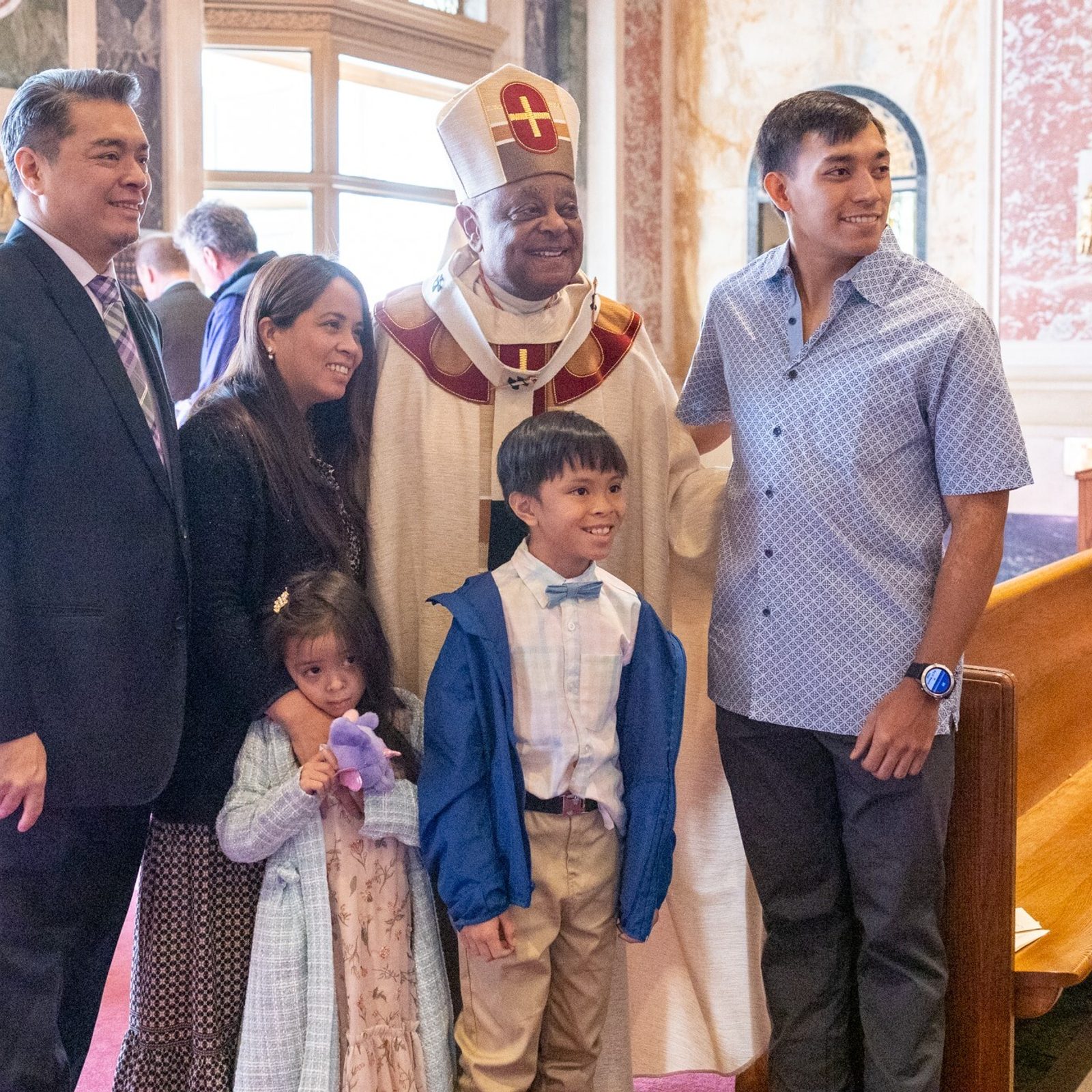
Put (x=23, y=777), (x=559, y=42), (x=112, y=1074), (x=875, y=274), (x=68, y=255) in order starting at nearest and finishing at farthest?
1. (x=23, y=777)
2. (x=68, y=255)
3. (x=875, y=274)
4. (x=112, y=1074)
5. (x=559, y=42)

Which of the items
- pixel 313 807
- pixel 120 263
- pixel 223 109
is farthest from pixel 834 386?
pixel 223 109

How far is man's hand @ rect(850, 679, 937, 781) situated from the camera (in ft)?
6.75

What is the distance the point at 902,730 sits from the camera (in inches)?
80.9

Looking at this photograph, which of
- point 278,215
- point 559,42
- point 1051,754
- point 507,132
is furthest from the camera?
point 559,42

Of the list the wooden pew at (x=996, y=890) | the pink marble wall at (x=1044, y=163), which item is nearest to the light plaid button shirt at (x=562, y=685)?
the wooden pew at (x=996, y=890)

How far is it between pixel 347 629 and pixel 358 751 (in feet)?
0.68

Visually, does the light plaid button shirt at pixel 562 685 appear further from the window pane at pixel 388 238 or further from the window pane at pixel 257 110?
the window pane at pixel 388 238

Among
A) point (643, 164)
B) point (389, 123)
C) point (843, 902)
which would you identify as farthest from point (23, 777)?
point (643, 164)

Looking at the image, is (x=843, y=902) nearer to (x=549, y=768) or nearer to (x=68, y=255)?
(x=549, y=768)

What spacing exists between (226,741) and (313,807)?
0.21 meters

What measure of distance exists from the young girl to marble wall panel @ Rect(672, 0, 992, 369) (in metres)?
6.86

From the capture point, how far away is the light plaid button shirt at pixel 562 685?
6.95 feet

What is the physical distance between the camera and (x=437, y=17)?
7.43 metres

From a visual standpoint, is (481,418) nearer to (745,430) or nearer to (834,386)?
(745,430)
